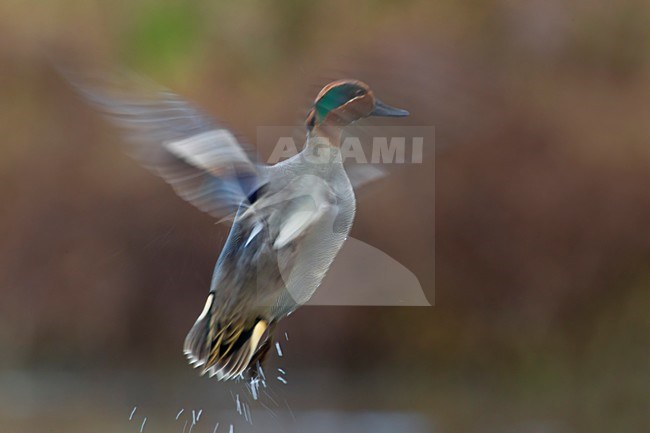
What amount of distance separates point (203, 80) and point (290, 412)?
0.86 meters

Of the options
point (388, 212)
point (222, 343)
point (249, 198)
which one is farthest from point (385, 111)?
point (388, 212)

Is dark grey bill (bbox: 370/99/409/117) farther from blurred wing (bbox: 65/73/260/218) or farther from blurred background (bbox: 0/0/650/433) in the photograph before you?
blurred background (bbox: 0/0/650/433)

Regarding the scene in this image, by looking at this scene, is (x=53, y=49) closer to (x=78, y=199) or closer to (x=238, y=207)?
(x=78, y=199)

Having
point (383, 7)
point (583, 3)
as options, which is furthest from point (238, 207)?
point (583, 3)

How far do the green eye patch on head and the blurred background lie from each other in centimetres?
137

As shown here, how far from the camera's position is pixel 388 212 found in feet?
7.88

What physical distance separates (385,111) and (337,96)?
1.8 inches

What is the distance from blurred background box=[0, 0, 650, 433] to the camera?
2.38 metres

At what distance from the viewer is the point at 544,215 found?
255 centimetres

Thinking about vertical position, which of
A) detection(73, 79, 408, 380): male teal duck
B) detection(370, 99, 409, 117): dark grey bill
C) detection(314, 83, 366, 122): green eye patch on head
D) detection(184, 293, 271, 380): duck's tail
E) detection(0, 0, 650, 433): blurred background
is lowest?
detection(0, 0, 650, 433): blurred background

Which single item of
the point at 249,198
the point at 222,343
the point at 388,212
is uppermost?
the point at 249,198

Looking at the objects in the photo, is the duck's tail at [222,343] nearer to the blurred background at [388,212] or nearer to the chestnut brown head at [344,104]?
the chestnut brown head at [344,104]

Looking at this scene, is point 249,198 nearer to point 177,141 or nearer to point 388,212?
point 177,141

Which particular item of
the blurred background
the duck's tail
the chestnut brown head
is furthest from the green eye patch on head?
the blurred background
